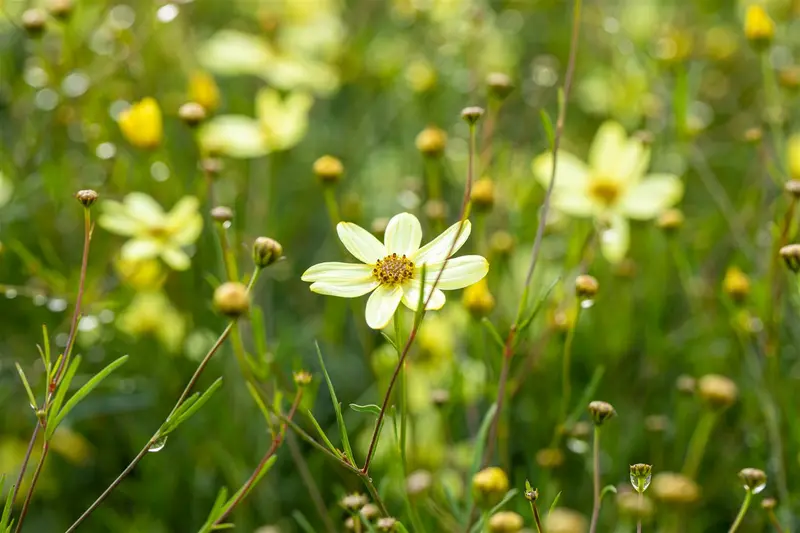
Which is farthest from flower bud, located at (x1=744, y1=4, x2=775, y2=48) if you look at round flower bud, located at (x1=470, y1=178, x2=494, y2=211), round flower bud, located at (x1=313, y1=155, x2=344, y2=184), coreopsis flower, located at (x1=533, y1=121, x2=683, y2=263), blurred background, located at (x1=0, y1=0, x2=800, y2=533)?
round flower bud, located at (x1=313, y1=155, x2=344, y2=184)

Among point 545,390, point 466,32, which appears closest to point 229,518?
point 545,390

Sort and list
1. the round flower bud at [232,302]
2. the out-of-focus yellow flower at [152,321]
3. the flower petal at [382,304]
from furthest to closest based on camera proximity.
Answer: the out-of-focus yellow flower at [152,321]
the flower petal at [382,304]
the round flower bud at [232,302]

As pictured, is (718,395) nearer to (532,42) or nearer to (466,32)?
Answer: (466,32)

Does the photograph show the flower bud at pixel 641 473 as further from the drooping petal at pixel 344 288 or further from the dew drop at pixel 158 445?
the dew drop at pixel 158 445

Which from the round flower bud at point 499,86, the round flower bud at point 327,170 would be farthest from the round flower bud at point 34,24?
the round flower bud at point 499,86

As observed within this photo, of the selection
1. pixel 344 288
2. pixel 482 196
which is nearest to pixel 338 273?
pixel 344 288
